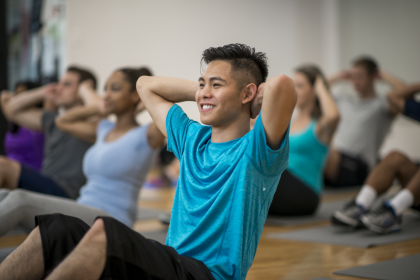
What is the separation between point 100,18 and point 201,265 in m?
4.52

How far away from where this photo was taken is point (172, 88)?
144 cm

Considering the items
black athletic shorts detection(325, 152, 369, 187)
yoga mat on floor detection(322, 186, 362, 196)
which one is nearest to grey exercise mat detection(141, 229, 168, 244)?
yoga mat on floor detection(322, 186, 362, 196)

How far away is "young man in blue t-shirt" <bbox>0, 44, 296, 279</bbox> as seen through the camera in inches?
40.4

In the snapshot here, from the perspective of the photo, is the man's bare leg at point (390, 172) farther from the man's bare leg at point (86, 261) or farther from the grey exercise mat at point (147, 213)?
the man's bare leg at point (86, 261)

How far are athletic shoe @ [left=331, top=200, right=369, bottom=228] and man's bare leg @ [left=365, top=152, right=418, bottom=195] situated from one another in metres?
0.17

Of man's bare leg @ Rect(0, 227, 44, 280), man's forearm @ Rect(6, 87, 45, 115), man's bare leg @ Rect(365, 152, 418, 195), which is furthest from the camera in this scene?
man's forearm @ Rect(6, 87, 45, 115)

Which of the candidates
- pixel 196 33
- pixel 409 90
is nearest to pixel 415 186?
pixel 409 90

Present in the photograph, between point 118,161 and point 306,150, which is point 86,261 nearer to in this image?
point 118,161

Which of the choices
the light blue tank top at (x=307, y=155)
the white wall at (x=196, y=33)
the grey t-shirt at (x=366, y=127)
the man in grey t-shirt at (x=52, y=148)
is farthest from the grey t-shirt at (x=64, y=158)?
the grey t-shirt at (x=366, y=127)

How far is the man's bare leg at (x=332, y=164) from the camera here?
4059 millimetres

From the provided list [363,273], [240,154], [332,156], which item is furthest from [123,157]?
[332,156]

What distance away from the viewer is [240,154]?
115 centimetres

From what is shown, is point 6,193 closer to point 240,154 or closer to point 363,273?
point 240,154

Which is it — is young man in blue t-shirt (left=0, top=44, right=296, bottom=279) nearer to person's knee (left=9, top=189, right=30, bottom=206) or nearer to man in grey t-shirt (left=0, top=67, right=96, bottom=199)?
person's knee (left=9, top=189, right=30, bottom=206)
